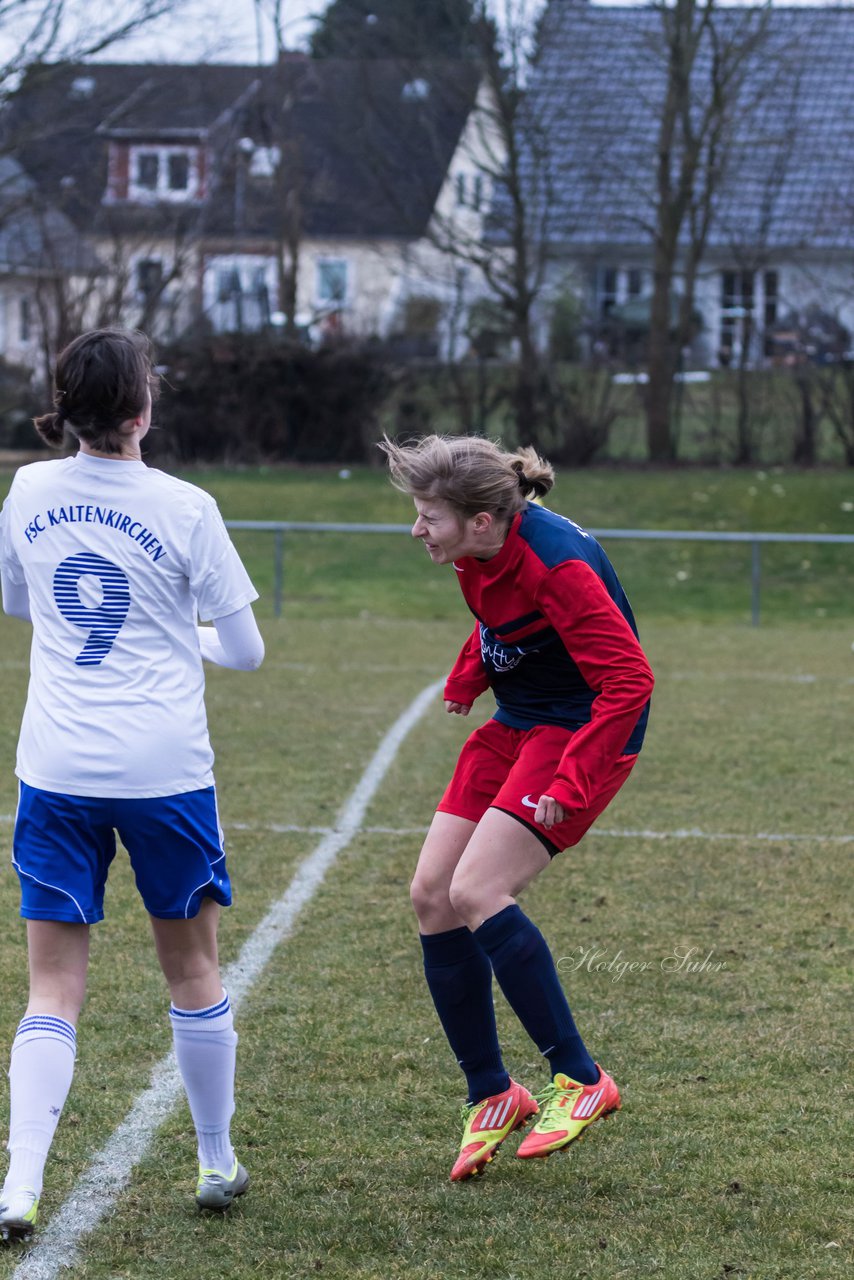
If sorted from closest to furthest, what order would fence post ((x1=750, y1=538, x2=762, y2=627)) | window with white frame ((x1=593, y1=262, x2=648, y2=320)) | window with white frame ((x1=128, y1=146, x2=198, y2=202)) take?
fence post ((x1=750, y1=538, x2=762, y2=627)) < window with white frame ((x1=128, y1=146, x2=198, y2=202)) < window with white frame ((x1=593, y1=262, x2=648, y2=320))

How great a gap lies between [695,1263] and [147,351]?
2191mm

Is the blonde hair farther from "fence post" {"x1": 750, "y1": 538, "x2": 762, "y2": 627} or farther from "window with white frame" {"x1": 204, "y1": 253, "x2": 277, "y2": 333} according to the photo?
"window with white frame" {"x1": 204, "y1": 253, "x2": 277, "y2": 333}

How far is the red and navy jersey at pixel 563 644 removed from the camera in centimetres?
351

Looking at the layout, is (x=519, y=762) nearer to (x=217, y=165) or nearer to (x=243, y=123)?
(x=217, y=165)

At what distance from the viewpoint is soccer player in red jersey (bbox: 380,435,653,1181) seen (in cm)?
354

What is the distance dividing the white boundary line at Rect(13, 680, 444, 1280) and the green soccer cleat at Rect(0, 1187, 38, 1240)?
0.07 meters

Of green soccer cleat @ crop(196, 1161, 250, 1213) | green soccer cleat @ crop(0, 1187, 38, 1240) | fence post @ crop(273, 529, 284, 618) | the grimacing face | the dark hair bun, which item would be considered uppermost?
the dark hair bun

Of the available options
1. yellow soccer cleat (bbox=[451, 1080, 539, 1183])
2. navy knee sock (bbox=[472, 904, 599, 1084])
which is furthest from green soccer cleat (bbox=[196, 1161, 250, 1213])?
navy knee sock (bbox=[472, 904, 599, 1084])

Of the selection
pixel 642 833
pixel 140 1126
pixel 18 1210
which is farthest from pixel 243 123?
pixel 18 1210

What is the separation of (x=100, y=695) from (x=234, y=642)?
0.30 metres

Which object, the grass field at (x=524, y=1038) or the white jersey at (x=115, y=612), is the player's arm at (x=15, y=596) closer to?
the white jersey at (x=115, y=612)

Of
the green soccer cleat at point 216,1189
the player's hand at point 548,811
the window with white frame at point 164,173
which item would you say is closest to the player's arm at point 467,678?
the player's hand at point 548,811

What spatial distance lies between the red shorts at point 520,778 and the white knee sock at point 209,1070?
82 cm

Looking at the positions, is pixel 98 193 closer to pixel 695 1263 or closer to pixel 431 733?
pixel 431 733
